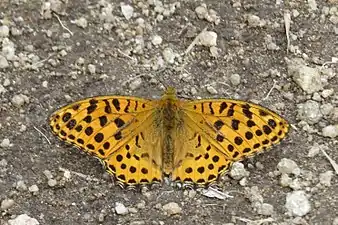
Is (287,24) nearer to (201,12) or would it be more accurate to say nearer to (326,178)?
(201,12)

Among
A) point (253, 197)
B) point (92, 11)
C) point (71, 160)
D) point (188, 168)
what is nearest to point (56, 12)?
point (92, 11)

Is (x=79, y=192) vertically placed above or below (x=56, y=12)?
below

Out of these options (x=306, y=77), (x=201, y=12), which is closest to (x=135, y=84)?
(x=201, y=12)

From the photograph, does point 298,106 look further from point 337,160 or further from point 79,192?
point 79,192

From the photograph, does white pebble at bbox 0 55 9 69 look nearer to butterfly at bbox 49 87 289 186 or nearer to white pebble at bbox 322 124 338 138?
butterfly at bbox 49 87 289 186

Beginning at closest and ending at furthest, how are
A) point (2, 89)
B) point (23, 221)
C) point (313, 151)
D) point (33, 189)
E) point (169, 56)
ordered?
1. point (23, 221)
2. point (33, 189)
3. point (313, 151)
4. point (2, 89)
5. point (169, 56)
